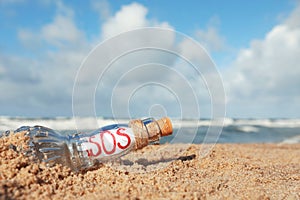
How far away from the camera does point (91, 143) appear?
2076 mm

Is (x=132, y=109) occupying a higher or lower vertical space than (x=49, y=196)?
higher

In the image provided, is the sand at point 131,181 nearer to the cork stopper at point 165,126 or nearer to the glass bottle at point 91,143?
the glass bottle at point 91,143

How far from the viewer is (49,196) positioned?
159 centimetres

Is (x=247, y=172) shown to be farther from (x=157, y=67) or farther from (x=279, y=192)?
(x=157, y=67)

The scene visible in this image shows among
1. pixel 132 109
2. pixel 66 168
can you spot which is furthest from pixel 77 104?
pixel 66 168

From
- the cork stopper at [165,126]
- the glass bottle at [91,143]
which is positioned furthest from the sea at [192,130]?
the cork stopper at [165,126]

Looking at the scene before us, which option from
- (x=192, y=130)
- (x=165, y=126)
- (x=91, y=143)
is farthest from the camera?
(x=192, y=130)

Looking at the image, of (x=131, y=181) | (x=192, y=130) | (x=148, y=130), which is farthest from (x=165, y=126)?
(x=192, y=130)

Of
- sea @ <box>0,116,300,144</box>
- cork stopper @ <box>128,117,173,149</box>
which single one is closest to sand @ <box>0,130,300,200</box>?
cork stopper @ <box>128,117,173,149</box>

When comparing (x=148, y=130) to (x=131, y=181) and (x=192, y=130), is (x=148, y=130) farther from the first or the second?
(x=192, y=130)

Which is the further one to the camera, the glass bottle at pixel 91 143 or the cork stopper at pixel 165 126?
the cork stopper at pixel 165 126

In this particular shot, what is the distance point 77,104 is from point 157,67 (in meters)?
1.03

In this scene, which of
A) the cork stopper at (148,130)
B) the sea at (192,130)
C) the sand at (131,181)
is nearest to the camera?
the sand at (131,181)

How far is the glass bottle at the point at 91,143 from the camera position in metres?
2.03
